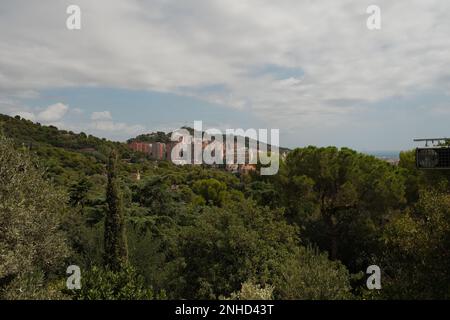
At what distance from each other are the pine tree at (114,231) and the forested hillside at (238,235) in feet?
0.12

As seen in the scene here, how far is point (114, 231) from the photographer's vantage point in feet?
45.9

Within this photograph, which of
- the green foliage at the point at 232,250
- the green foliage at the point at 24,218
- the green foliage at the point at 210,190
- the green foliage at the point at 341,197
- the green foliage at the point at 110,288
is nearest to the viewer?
the green foliage at the point at 24,218

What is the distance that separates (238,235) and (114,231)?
4727 mm

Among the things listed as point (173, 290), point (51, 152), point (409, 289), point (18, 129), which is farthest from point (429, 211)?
point (18, 129)

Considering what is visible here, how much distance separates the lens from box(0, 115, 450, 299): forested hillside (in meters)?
9.86

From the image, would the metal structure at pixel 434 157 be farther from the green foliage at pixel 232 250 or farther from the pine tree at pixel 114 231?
the pine tree at pixel 114 231

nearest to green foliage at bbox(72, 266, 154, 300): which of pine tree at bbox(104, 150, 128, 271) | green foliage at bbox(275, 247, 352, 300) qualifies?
pine tree at bbox(104, 150, 128, 271)

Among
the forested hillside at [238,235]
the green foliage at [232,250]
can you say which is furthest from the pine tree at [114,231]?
the green foliage at [232,250]

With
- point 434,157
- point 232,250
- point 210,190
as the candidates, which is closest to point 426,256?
point 434,157

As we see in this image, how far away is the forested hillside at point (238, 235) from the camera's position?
9.86 meters

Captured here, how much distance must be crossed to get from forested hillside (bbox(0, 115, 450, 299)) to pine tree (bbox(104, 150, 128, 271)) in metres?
0.04

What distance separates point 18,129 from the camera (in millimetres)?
59000

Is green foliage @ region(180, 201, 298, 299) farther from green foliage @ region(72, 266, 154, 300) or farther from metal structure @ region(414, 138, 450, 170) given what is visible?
metal structure @ region(414, 138, 450, 170)

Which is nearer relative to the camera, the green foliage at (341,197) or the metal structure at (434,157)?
the metal structure at (434,157)
